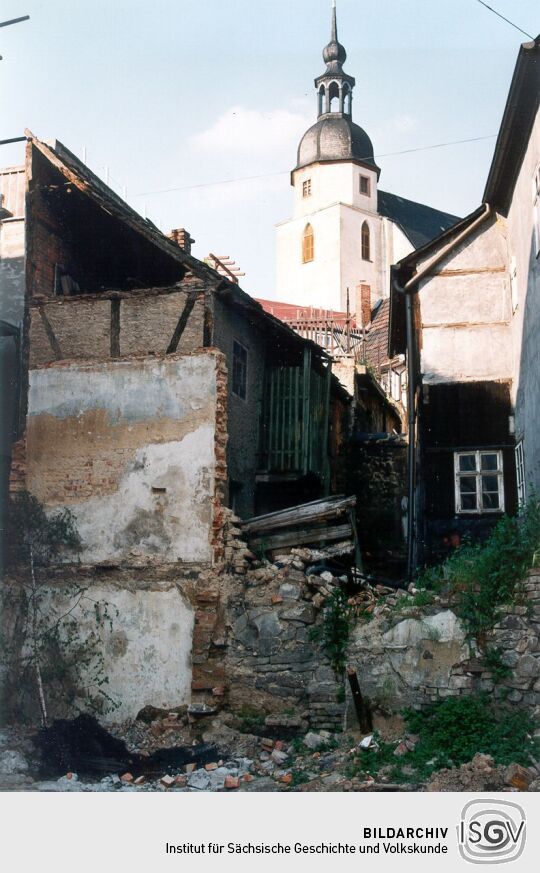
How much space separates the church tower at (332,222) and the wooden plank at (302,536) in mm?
41168

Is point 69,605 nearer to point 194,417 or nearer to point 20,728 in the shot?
point 20,728

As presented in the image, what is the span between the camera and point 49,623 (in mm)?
14695

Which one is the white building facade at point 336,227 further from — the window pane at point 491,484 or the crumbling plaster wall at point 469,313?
the window pane at point 491,484

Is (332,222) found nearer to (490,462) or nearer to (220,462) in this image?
(490,462)

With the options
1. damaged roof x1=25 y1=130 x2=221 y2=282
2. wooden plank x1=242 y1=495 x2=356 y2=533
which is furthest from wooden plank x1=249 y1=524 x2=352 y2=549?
damaged roof x1=25 y1=130 x2=221 y2=282

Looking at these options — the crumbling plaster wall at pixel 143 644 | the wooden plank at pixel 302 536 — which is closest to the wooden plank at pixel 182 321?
the wooden plank at pixel 302 536

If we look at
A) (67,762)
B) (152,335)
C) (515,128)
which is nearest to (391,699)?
(67,762)

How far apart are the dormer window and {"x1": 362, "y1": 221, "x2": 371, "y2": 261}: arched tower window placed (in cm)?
181

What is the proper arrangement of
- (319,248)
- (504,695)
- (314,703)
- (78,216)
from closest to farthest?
(504,695) < (314,703) < (78,216) < (319,248)

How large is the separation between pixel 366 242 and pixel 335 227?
232 cm

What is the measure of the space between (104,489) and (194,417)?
1.78 metres

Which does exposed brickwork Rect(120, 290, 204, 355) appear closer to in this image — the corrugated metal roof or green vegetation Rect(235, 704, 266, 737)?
the corrugated metal roof

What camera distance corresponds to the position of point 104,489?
15.0 meters

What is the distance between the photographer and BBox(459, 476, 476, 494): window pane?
53.6 ft
